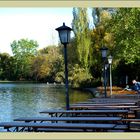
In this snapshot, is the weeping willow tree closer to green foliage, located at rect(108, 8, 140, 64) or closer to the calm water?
the calm water

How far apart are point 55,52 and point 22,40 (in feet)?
84.4

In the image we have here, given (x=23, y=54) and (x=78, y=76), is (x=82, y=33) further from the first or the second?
(x=23, y=54)

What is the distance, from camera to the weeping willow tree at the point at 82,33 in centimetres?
3744

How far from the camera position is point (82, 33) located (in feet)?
124

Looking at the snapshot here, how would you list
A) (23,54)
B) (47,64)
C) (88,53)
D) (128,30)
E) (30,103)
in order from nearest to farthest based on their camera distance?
1. (128,30)
2. (30,103)
3. (88,53)
4. (47,64)
5. (23,54)

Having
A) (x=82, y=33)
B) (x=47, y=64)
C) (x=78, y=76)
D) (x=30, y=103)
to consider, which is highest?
(x=82, y=33)

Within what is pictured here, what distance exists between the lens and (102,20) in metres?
35.6

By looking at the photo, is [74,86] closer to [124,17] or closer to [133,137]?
[124,17]

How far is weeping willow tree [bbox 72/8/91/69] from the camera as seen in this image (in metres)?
37.4

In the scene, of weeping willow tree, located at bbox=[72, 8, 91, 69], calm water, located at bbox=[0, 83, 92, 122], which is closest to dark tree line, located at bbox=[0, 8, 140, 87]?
weeping willow tree, located at bbox=[72, 8, 91, 69]

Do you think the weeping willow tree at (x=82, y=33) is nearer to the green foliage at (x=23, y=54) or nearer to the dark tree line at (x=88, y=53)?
the dark tree line at (x=88, y=53)

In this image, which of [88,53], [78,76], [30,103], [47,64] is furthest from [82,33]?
[47,64]
